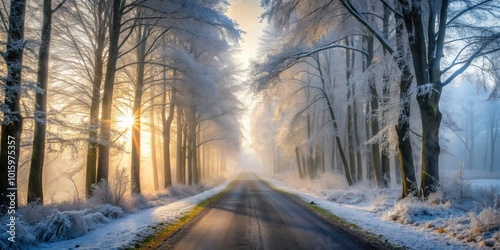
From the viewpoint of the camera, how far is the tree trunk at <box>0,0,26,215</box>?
613 cm

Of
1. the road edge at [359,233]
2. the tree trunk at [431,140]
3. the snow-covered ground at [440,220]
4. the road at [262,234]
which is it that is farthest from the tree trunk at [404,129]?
the road at [262,234]

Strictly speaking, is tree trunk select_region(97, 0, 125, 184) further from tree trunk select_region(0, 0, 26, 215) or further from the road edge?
the road edge

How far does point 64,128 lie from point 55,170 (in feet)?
77.6

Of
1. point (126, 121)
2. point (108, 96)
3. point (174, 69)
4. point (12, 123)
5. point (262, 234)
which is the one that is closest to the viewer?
point (12, 123)

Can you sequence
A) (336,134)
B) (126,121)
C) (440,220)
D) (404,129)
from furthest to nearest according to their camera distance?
(336,134)
(126,121)
(404,129)
(440,220)

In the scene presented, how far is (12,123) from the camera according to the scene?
6242mm

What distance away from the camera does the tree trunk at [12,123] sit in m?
6.13

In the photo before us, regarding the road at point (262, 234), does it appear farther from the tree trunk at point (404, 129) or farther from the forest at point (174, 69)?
the tree trunk at point (404, 129)

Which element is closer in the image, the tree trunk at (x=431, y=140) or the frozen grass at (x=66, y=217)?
the frozen grass at (x=66, y=217)

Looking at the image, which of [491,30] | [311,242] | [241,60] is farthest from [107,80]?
[241,60]

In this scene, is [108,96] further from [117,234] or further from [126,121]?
[117,234]

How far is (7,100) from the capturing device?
6.21m

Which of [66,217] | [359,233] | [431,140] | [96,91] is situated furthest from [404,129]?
[96,91]

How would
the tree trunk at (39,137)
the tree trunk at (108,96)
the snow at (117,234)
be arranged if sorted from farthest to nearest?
the tree trunk at (108,96) < the tree trunk at (39,137) < the snow at (117,234)
